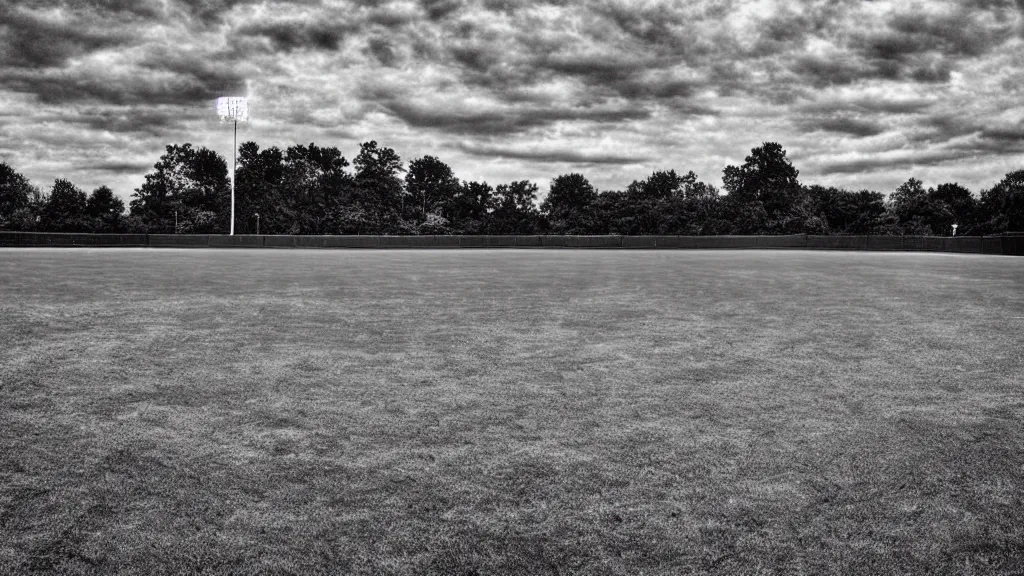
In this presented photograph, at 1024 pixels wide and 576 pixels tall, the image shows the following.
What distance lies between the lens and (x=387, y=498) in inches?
130

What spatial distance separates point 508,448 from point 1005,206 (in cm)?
9143

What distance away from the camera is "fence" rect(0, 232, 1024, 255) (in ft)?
162

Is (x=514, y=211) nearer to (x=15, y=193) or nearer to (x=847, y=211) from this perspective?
(x=847, y=211)

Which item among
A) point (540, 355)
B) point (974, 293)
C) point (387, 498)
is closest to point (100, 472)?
point (387, 498)

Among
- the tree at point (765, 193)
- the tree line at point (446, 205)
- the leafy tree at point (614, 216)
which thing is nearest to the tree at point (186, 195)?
the tree line at point (446, 205)

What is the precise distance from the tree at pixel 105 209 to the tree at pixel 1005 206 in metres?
96.7

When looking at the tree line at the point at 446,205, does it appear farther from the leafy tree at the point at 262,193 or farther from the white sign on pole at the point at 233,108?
the white sign on pole at the point at 233,108

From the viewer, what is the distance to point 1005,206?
77875 mm

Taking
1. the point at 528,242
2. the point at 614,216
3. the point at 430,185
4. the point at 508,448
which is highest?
the point at 430,185

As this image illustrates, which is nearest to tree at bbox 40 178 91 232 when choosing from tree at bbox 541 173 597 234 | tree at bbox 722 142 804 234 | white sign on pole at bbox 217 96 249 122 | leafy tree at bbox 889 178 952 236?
white sign on pole at bbox 217 96 249 122

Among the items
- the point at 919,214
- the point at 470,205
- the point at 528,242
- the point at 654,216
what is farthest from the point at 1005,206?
the point at 470,205

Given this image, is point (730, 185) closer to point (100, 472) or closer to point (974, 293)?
point (974, 293)

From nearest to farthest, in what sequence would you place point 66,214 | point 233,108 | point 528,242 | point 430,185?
point 528,242
point 233,108
point 66,214
point 430,185

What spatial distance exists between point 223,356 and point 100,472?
3.41m
